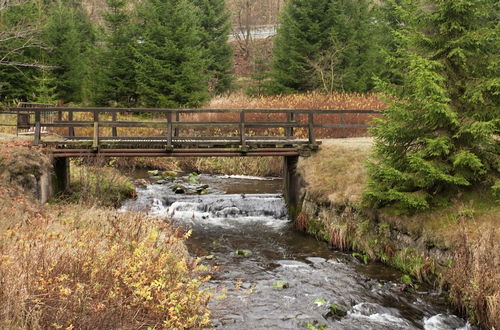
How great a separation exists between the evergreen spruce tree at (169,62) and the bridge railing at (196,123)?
1.48m

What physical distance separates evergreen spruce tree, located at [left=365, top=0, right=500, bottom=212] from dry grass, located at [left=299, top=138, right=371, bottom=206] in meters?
1.67

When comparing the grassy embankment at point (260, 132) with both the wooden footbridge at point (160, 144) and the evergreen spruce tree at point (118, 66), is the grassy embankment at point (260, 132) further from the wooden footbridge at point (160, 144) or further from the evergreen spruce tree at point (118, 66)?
the evergreen spruce tree at point (118, 66)

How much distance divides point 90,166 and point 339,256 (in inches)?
356

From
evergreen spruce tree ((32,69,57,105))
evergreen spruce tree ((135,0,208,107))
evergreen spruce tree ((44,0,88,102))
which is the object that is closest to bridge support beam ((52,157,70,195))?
evergreen spruce tree ((135,0,208,107))

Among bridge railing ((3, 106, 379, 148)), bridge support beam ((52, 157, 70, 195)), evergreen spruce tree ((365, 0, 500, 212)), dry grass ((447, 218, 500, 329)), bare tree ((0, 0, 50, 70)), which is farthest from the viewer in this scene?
bare tree ((0, 0, 50, 70))

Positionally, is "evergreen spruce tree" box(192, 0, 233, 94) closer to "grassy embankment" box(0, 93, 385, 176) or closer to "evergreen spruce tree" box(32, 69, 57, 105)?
"evergreen spruce tree" box(32, 69, 57, 105)

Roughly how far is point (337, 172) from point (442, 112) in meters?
4.90

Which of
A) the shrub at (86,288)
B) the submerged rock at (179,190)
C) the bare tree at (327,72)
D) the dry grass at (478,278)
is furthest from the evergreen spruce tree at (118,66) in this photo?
the dry grass at (478,278)

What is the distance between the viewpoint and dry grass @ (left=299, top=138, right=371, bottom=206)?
42.2 ft

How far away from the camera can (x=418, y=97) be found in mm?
9922

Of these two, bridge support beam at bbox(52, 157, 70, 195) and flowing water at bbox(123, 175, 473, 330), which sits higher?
bridge support beam at bbox(52, 157, 70, 195)

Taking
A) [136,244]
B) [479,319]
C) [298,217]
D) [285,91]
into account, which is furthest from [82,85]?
[479,319]

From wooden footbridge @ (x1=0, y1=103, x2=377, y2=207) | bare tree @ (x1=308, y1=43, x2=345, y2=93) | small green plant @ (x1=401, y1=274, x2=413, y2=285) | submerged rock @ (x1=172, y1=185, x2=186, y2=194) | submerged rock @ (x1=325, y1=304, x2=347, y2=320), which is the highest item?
bare tree @ (x1=308, y1=43, x2=345, y2=93)

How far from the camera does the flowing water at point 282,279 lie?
7.73m
